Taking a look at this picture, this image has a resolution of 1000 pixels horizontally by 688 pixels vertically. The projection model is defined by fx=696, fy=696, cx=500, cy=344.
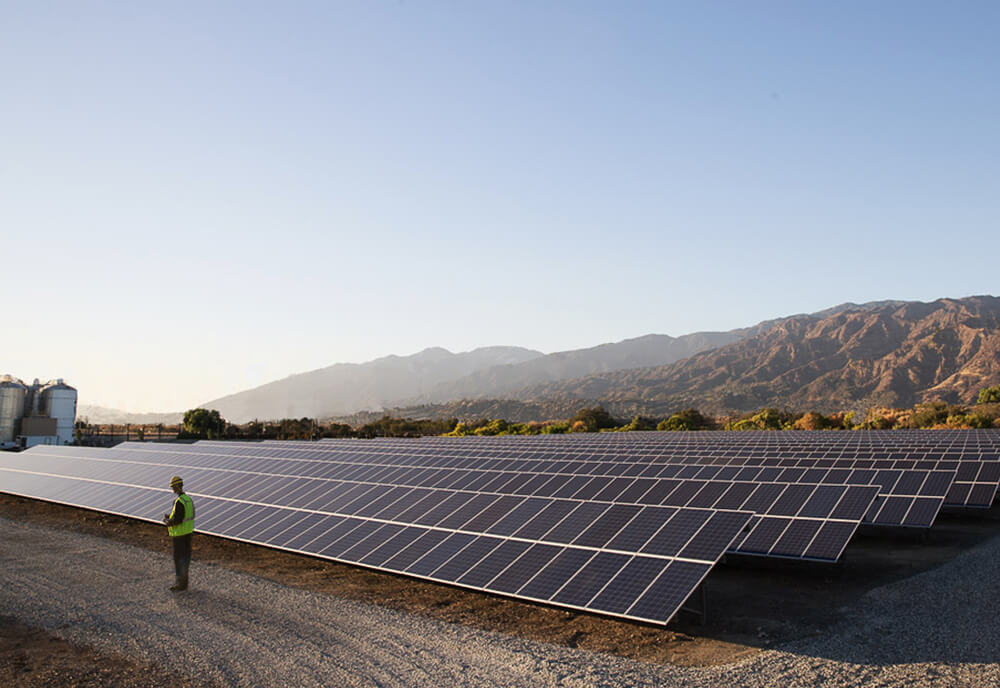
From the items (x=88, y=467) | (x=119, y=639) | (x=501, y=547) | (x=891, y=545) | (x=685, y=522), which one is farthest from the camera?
(x=88, y=467)

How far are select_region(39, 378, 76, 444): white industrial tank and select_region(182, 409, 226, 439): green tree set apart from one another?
11935 millimetres

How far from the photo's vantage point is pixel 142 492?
22.2 metres

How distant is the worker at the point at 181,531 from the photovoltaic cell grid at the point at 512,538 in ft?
7.63

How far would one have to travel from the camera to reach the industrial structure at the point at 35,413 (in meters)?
58.8

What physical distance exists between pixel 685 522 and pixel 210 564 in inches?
432

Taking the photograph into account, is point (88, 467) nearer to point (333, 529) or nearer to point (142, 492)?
point (142, 492)

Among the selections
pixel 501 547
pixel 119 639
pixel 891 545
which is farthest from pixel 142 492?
pixel 891 545

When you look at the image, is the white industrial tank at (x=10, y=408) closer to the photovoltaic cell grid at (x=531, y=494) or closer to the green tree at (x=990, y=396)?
the photovoltaic cell grid at (x=531, y=494)

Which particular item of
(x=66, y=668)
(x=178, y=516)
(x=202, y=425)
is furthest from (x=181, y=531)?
(x=202, y=425)

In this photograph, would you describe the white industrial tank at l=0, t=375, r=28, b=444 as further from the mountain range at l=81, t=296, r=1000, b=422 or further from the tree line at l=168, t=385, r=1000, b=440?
the mountain range at l=81, t=296, r=1000, b=422

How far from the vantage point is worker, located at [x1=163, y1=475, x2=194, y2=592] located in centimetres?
1327

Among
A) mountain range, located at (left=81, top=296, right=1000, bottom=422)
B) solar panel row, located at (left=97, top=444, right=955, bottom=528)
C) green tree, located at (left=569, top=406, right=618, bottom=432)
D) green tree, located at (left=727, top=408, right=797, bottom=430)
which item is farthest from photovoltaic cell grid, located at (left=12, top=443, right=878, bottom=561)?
mountain range, located at (left=81, top=296, right=1000, bottom=422)

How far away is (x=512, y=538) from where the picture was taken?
12961 mm

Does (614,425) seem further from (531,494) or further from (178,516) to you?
(178,516)
